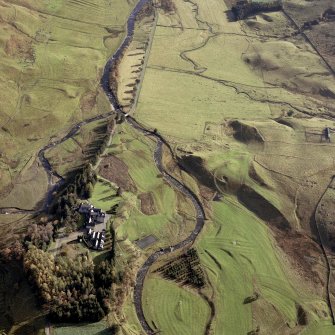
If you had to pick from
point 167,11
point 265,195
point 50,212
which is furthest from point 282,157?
point 167,11

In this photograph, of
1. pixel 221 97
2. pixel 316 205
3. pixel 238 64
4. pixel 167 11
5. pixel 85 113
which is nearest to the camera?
pixel 316 205

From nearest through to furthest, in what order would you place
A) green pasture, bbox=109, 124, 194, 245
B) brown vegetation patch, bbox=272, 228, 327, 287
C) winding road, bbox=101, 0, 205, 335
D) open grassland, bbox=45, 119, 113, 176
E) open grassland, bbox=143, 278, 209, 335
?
open grassland, bbox=143, 278, 209, 335 → winding road, bbox=101, 0, 205, 335 → brown vegetation patch, bbox=272, 228, 327, 287 → green pasture, bbox=109, 124, 194, 245 → open grassland, bbox=45, 119, 113, 176

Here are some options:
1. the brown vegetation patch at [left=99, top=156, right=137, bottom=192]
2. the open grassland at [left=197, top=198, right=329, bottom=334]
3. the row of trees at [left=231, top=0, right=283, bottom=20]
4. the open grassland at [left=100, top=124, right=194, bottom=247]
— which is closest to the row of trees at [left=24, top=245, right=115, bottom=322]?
the open grassland at [left=100, top=124, right=194, bottom=247]

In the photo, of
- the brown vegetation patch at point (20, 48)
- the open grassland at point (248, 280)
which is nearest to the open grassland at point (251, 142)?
the open grassland at point (248, 280)

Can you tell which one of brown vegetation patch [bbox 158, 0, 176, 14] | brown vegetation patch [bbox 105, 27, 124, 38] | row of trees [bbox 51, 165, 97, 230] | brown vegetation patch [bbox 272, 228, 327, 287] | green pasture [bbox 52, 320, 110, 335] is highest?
brown vegetation patch [bbox 158, 0, 176, 14]

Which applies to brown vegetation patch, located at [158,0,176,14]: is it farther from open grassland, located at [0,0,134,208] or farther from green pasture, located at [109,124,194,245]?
green pasture, located at [109,124,194,245]

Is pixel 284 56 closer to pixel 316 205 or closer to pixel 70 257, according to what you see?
pixel 316 205
